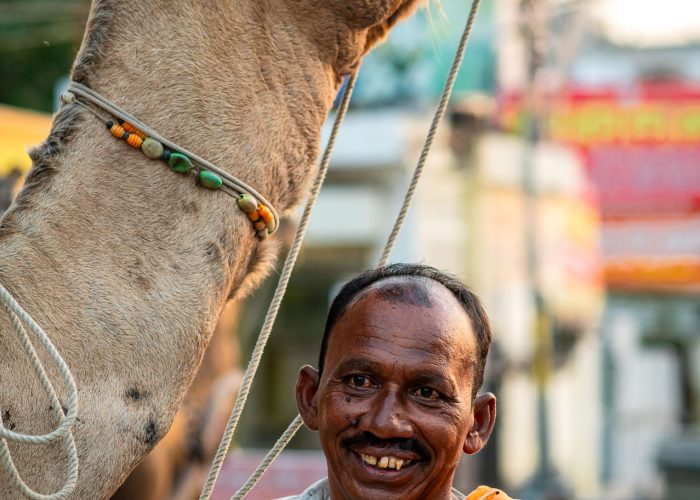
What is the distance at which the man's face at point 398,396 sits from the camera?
190 cm

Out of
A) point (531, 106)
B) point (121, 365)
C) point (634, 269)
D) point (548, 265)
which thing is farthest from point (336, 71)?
point (634, 269)

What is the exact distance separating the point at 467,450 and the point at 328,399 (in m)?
0.26

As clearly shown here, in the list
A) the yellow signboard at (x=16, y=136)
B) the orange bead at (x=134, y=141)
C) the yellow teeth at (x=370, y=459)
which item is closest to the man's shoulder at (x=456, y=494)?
the yellow teeth at (x=370, y=459)

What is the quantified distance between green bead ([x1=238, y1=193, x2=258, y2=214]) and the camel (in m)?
0.01

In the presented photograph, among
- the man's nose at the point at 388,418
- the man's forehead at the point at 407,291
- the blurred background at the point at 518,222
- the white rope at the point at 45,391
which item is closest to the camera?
the white rope at the point at 45,391

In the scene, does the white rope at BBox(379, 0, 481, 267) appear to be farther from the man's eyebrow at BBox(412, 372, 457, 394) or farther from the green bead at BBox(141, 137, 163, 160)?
the green bead at BBox(141, 137, 163, 160)

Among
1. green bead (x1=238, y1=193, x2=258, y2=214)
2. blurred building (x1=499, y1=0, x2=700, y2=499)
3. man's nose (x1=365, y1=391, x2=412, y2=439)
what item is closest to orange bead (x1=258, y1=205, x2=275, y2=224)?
green bead (x1=238, y1=193, x2=258, y2=214)

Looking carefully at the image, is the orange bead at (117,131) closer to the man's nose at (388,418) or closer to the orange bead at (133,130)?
the orange bead at (133,130)

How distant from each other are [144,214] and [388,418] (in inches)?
19.5

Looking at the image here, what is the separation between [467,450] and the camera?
205 centimetres

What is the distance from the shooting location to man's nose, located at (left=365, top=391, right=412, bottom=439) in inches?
74.0

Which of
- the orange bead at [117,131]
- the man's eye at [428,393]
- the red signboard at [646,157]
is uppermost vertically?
the red signboard at [646,157]

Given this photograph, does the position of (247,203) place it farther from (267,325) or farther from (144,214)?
(267,325)

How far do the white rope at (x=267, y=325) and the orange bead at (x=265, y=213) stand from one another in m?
0.15
